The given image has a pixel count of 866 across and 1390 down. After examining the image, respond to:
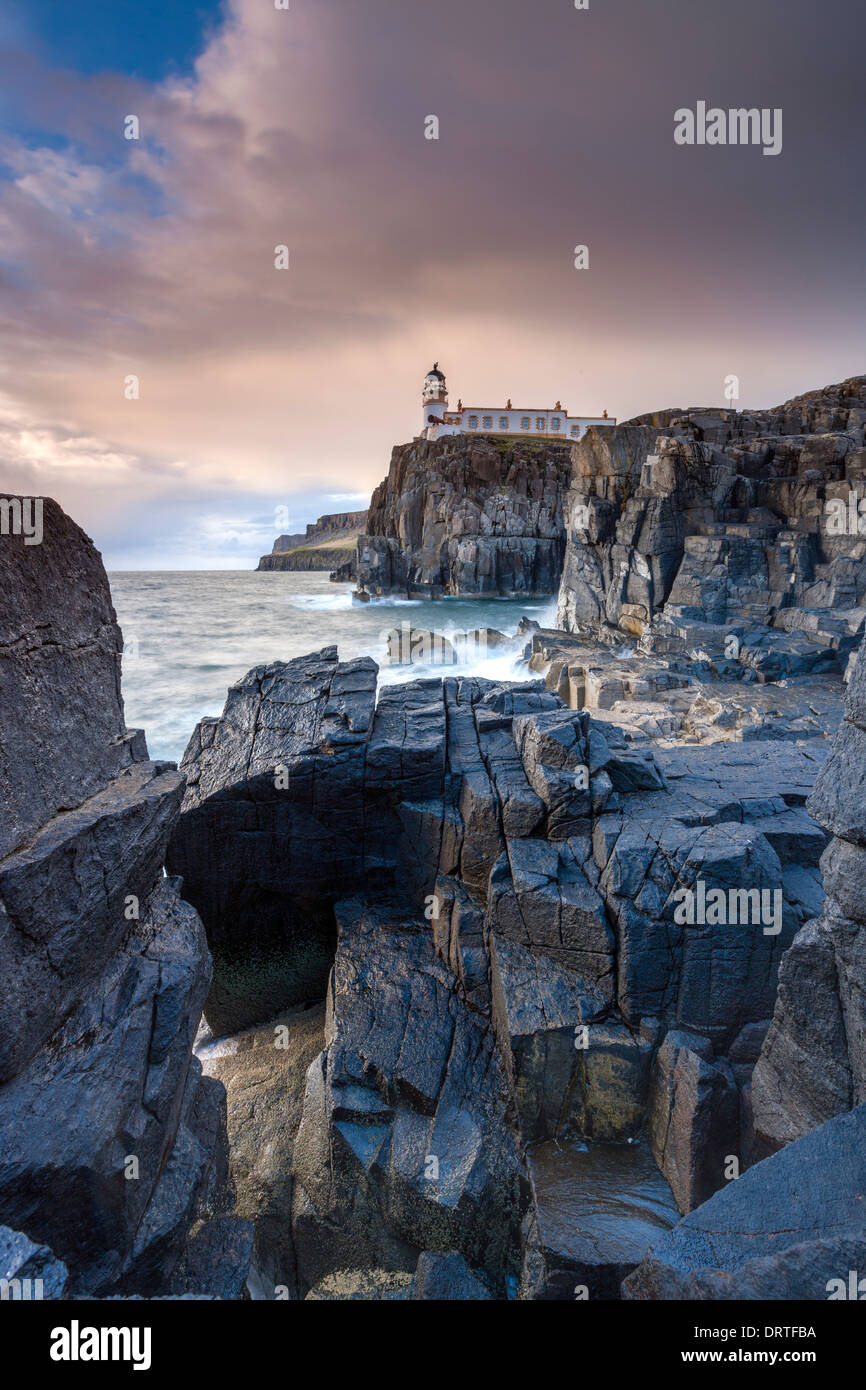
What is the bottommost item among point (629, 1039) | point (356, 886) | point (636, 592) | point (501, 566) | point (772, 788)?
point (629, 1039)

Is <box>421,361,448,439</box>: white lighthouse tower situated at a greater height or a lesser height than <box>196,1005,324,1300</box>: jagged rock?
greater

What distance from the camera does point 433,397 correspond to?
11062 cm

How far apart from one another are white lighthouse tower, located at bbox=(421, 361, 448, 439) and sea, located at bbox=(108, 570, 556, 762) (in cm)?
3499

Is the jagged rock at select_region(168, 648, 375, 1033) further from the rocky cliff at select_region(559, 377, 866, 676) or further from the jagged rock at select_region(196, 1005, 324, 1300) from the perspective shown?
the rocky cliff at select_region(559, 377, 866, 676)

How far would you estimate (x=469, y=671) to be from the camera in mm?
33750

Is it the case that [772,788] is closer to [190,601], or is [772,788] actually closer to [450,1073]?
[450,1073]

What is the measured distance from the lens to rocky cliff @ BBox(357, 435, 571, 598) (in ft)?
252

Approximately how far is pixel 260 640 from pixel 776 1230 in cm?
6162

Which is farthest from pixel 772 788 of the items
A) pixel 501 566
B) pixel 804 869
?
pixel 501 566

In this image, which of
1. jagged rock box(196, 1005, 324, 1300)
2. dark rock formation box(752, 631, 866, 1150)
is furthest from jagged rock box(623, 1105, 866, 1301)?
jagged rock box(196, 1005, 324, 1300)

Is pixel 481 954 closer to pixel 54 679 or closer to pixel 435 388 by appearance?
pixel 54 679

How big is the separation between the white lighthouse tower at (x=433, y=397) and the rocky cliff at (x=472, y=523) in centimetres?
2285

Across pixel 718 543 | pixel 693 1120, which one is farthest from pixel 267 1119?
pixel 718 543
